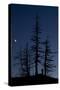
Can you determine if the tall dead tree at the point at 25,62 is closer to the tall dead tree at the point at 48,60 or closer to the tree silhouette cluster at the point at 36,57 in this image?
the tree silhouette cluster at the point at 36,57

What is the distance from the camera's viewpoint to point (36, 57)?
3.17m

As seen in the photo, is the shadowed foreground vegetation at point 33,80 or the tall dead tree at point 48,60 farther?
the tall dead tree at point 48,60

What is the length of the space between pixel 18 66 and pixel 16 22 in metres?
0.47

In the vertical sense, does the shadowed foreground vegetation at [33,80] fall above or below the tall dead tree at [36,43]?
below

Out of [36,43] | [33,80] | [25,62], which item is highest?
[36,43]

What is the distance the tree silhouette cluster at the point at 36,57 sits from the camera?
3113 mm

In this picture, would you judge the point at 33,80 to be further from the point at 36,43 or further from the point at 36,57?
the point at 36,43

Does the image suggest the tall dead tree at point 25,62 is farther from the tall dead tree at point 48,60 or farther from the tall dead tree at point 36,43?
the tall dead tree at point 48,60

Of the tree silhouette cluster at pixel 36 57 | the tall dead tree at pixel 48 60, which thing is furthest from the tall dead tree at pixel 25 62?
the tall dead tree at pixel 48 60

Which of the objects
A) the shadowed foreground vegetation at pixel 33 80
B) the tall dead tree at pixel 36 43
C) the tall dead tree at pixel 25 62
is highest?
the tall dead tree at pixel 36 43

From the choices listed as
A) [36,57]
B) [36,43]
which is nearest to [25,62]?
[36,57]

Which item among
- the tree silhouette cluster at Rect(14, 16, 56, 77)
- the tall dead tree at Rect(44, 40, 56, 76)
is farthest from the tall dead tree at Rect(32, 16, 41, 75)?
the tall dead tree at Rect(44, 40, 56, 76)

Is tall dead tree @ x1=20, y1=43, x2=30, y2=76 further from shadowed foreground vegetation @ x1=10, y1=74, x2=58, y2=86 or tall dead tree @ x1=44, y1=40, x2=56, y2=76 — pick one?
tall dead tree @ x1=44, y1=40, x2=56, y2=76

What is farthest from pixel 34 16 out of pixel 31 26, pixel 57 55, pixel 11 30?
pixel 57 55
